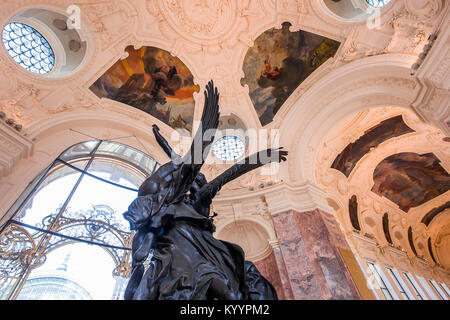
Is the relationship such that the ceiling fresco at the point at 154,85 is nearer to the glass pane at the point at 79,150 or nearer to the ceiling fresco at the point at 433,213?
the glass pane at the point at 79,150

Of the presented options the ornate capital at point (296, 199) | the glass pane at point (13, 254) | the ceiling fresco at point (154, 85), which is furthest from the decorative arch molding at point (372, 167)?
the glass pane at point (13, 254)

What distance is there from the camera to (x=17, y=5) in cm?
726

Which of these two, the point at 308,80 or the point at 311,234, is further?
the point at 308,80

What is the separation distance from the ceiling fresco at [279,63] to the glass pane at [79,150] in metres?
6.85

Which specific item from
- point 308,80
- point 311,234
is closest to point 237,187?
point 311,234

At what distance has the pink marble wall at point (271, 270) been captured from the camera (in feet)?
23.3

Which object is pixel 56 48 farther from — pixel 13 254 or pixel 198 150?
pixel 198 150

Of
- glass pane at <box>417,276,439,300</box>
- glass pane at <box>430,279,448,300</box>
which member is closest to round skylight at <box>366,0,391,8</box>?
glass pane at <box>417,276,439,300</box>

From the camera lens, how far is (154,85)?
10609mm

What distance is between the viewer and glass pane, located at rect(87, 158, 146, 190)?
8742mm

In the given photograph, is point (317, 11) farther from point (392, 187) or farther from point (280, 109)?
point (392, 187)

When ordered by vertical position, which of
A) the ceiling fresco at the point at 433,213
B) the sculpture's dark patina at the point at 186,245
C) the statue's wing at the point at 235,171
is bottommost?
the sculpture's dark patina at the point at 186,245

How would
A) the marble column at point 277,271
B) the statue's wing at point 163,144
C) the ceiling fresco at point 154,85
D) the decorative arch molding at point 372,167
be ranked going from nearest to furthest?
the statue's wing at point 163,144 → the marble column at point 277,271 → the ceiling fresco at point 154,85 → the decorative arch molding at point 372,167
